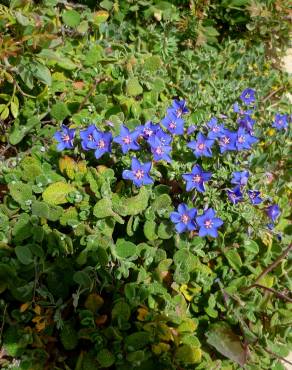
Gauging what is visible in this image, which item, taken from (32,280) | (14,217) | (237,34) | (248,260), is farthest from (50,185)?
(237,34)

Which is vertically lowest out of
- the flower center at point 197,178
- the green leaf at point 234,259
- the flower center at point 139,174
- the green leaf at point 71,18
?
the green leaf at point 234,259

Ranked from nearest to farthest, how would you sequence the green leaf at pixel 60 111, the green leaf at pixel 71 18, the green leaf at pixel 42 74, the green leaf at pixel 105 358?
the green leaf at pixel 105 358
the green leaf at pixel 42 74
the green leaf at pixel 60 111
the green leaf at pixel 71 18

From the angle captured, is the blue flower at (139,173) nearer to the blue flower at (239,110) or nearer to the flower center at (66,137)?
the flower center at (66,137)

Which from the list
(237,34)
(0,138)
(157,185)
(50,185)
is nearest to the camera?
(50,185)

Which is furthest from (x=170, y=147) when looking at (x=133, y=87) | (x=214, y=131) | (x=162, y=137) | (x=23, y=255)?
(x=23, y=255)

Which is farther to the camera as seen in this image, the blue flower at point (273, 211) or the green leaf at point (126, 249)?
the blue flower at point (273, 211)

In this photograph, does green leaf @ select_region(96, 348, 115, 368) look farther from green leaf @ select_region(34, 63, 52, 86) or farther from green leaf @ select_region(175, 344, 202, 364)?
green leaf @ select_region(34, 63, 52, 86)

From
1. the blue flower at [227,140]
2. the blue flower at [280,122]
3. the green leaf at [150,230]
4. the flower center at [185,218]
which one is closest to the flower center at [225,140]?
the blue flower at [227,140]

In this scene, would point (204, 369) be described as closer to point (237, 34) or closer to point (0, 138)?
point (0, 138)
